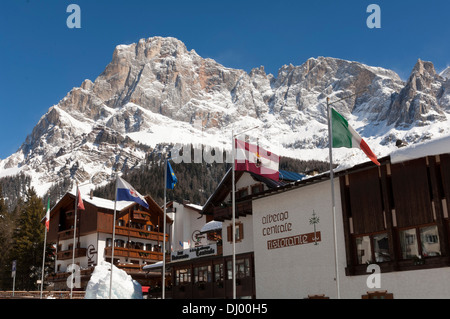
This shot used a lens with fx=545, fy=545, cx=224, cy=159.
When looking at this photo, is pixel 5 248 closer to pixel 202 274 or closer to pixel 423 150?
pixel 202 274

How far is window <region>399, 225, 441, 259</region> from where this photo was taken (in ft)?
95.2

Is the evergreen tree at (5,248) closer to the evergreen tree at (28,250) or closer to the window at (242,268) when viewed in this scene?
the evergreen tree at (28,250)

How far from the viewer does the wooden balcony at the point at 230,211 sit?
41.7 meters

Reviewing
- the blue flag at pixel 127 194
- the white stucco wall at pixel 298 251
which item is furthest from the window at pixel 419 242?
Result: the blue flag at pixel 127 194

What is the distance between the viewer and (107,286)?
4450 cm

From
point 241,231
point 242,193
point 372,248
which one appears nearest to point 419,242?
point 372,248

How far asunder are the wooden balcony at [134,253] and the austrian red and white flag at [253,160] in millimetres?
39733

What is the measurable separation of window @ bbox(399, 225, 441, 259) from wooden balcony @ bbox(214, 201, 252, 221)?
1373cm
